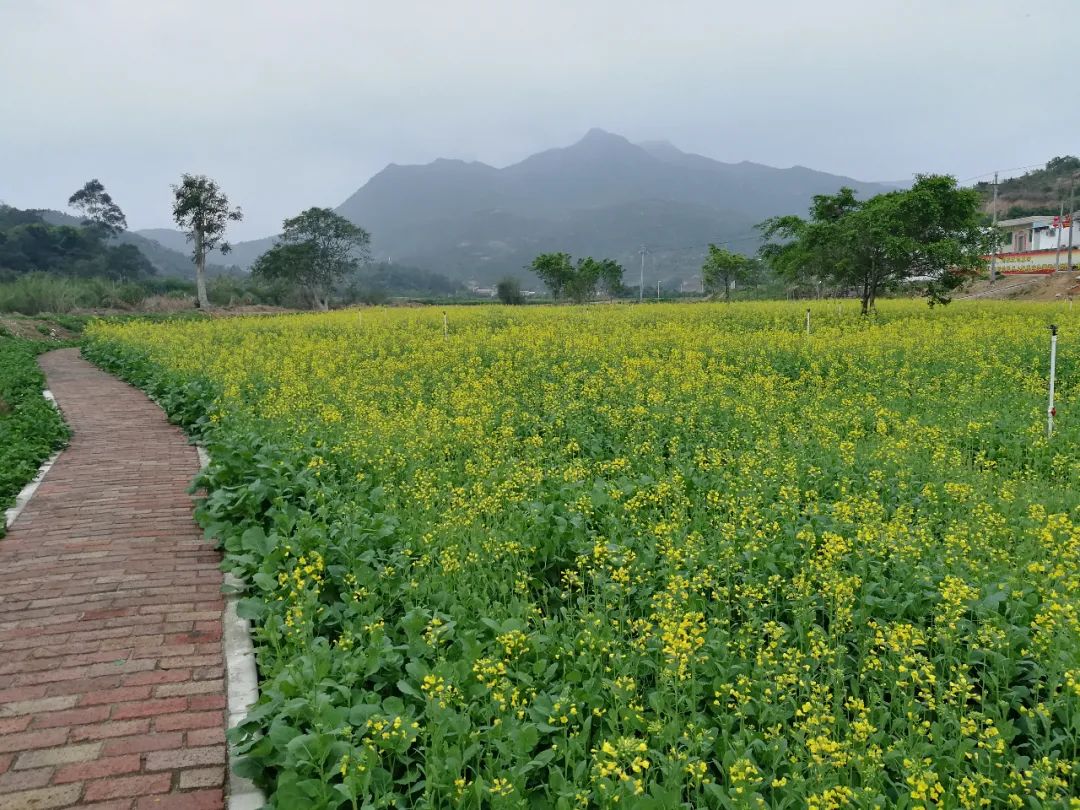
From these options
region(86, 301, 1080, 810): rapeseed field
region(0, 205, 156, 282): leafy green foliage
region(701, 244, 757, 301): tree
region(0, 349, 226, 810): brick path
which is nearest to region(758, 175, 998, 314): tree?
region(86, 301, 1080, 810): rapeseed field

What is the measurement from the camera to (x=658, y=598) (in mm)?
4234

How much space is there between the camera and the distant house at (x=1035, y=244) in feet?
156

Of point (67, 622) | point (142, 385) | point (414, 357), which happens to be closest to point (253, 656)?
point (67, 622)

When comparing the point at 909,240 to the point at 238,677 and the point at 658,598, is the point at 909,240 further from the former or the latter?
the point at 238,677

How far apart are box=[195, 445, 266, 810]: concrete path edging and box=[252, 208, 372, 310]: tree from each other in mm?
55792

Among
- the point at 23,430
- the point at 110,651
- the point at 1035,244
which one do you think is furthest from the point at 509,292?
the point at 110,651

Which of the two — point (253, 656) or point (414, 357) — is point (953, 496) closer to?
point (253, 656)

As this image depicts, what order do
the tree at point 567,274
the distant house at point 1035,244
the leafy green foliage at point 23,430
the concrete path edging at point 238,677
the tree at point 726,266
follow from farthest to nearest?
the tree at point 567,274 < the distant house at point 1035,244 < the tree at point 726,266 < the leafy green foliage at point 23,430 < the concrete path edging at point 238,677

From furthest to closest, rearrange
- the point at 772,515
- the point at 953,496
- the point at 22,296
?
the point at 22,296, the point at 953,496, the point at 772,515

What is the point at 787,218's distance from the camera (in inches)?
990

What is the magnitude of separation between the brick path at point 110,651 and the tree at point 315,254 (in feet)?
175

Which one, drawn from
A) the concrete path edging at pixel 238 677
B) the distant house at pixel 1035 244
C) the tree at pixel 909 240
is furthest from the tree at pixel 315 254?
the concrete path edging at pixel 238 677

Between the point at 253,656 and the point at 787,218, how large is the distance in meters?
24.8

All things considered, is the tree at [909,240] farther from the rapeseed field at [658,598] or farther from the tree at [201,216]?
the tree at [201,216]
